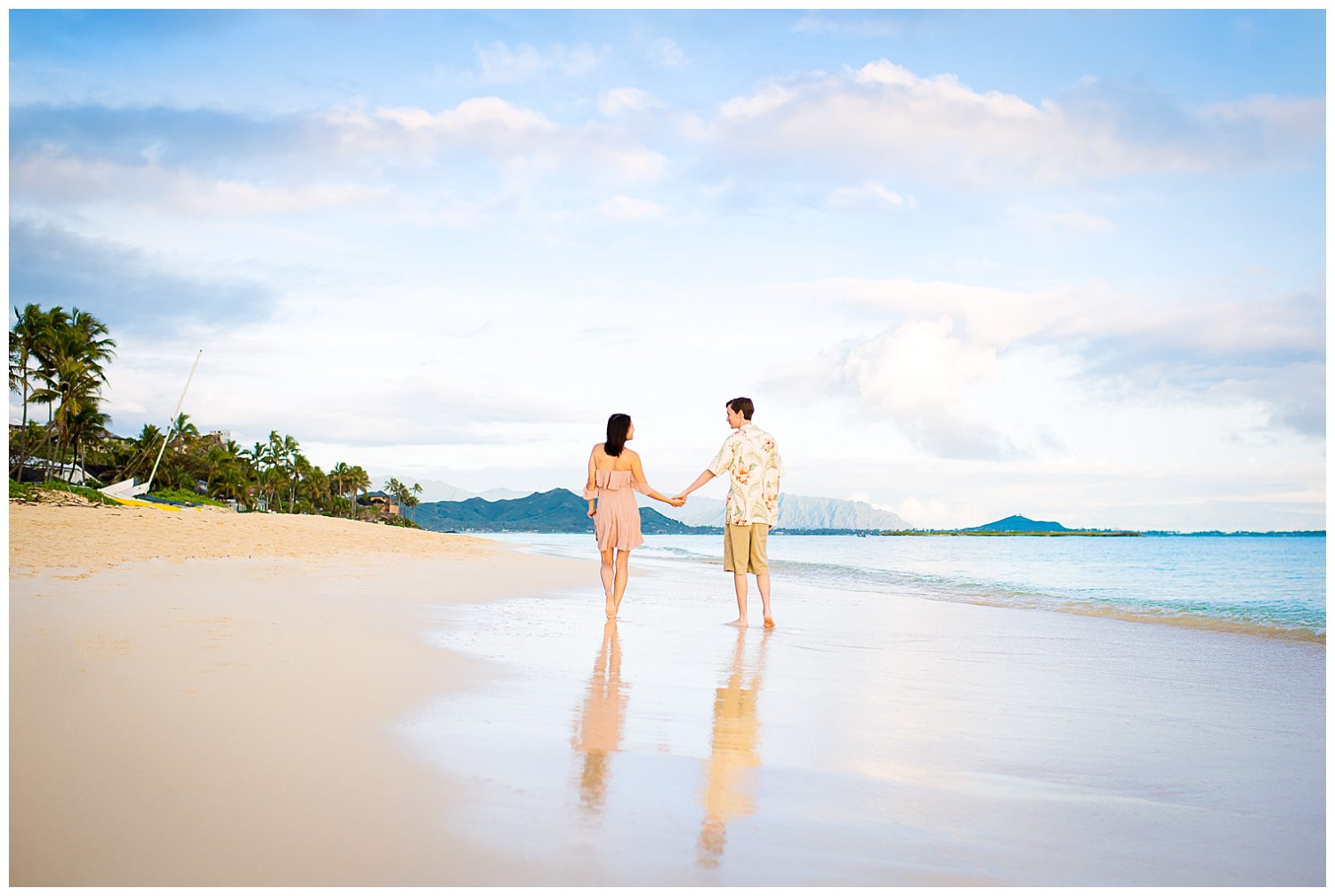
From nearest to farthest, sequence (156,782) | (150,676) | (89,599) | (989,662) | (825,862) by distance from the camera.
→ (825,862) → (156,782) → (150,676) → (989,662) → (89,599)

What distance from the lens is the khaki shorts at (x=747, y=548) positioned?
28.9 ft

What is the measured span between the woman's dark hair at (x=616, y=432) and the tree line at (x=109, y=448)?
34.4m

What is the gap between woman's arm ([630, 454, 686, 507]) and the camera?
29.5ft

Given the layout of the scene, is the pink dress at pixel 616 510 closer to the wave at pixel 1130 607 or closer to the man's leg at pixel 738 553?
the man's leg at pixel 738 553

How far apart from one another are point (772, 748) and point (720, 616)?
5408mm

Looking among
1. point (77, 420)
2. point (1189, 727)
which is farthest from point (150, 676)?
point (77, 420)

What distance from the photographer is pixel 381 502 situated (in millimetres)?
144750

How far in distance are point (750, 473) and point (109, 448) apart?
7663 centimetres

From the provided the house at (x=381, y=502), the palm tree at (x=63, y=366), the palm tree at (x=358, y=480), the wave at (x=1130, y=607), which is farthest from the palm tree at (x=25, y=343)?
the house at (x=381, y=502)

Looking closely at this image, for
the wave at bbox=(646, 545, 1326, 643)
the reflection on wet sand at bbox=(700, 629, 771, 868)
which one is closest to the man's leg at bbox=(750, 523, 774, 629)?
the reflection on wet sand at bbox=(700, 629, 771, 868)

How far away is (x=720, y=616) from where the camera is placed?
9102 millimetres

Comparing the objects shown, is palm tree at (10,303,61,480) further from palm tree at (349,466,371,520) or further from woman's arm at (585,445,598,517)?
palm tree at (349,466,371,520)

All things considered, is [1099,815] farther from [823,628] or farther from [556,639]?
[823,628]

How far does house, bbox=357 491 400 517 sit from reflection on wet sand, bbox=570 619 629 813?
432ft
